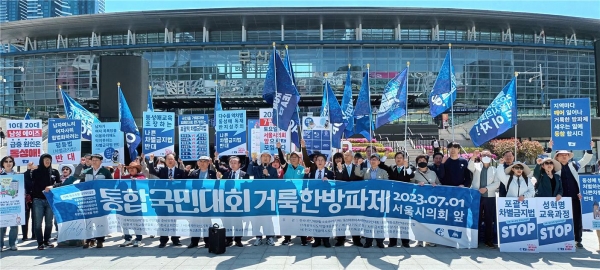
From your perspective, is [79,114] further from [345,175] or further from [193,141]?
[345,175]

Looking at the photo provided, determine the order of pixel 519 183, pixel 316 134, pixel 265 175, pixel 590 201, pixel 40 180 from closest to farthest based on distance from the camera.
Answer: pixel 519 183, pixel 590 201, pixel 40 180, pixel 265 175, pixel 316 134

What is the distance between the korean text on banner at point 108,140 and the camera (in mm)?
11273

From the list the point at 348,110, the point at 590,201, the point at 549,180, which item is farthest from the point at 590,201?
the point at 348,110

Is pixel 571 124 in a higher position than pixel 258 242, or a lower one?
higher

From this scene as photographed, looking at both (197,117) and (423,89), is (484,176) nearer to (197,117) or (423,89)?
(197,117)

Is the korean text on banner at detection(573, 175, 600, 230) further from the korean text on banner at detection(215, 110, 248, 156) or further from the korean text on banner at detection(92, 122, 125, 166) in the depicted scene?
the korean text on banner at detection(92, 122, 125, 166)

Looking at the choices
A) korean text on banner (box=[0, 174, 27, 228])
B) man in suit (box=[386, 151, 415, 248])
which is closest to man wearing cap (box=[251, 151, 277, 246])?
man in suit (box=[386, 151, 415, 248])

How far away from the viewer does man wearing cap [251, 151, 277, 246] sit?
741cm

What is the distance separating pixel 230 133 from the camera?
11672 millimetres

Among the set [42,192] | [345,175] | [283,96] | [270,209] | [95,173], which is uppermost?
[283,96]

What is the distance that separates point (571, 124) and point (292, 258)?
7.06 meters

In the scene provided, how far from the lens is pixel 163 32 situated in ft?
150

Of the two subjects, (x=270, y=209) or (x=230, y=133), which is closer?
(x=270, y=209)

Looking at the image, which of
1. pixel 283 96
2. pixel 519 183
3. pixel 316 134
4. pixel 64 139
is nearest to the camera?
pixel 519 183
